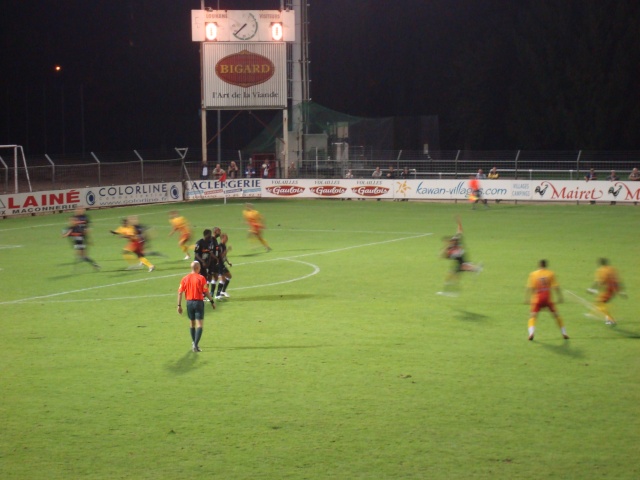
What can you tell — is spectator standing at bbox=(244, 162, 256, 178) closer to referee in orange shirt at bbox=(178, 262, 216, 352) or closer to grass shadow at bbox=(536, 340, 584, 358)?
referee in orange shirt at bbox=(178, 262, 216, 352)

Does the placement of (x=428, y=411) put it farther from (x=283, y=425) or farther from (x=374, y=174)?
(x=374, y=174)

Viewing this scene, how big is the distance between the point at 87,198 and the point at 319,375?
35879 mm

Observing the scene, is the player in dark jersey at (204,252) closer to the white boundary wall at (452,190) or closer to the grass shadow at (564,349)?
the grass shadow at (564,349)

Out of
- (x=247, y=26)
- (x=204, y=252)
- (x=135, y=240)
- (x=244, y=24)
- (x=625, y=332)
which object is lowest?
(x=625, y=332)

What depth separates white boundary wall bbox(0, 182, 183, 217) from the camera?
143 feet

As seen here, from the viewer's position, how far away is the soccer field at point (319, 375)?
10477 millimetres

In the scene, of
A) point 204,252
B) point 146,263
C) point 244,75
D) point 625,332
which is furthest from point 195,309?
point 244,75

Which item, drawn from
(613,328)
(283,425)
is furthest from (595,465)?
(613,328)

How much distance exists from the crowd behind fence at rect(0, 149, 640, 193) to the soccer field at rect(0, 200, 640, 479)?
26.4 metres

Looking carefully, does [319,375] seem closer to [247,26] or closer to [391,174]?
[391,174]

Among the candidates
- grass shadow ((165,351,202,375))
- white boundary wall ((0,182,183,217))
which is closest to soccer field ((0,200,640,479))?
grass shadow ((165,351,202,375))

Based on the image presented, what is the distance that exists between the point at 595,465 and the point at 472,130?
2863 inches

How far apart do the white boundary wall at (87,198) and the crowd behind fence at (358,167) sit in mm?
1212

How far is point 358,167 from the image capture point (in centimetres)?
5738
